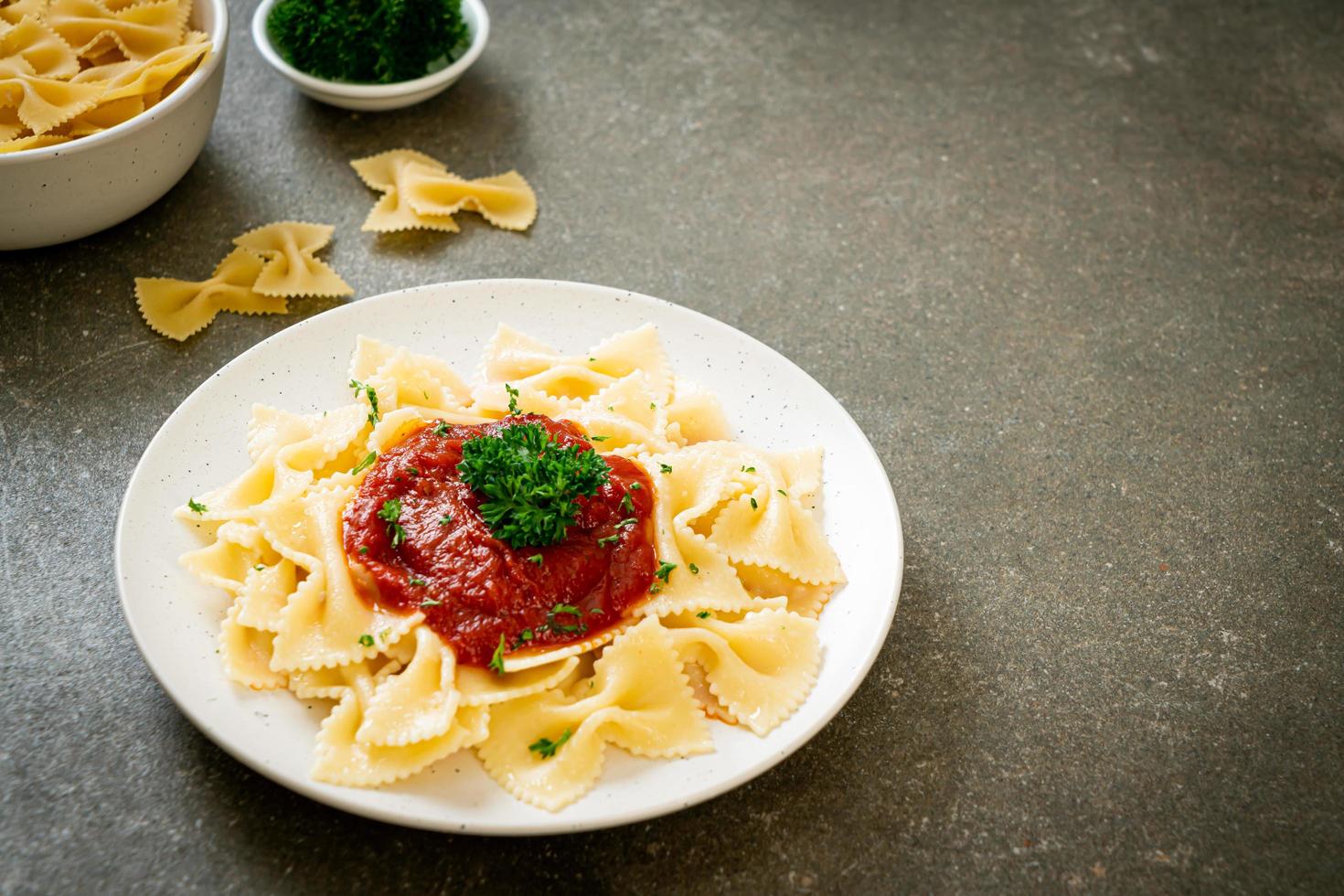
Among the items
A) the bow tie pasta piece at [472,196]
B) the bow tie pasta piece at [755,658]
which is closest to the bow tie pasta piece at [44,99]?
the bow tie pasta piece at [472,196]

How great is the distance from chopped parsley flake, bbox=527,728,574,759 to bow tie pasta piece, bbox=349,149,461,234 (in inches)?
110

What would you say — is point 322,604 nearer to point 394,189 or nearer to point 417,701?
point 417,701

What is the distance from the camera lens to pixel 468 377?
413 centimetres

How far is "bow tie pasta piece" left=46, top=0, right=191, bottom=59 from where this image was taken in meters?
4.64

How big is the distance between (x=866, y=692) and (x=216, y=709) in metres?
1.99

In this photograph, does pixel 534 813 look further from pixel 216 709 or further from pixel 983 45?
pixel 983 45

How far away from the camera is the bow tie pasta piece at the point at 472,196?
520 cm

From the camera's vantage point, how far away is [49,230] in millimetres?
4500

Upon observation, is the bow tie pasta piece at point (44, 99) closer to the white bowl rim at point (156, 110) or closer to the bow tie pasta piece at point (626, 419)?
the white bowl rim at point (156, 110)

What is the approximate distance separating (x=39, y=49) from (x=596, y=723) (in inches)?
139

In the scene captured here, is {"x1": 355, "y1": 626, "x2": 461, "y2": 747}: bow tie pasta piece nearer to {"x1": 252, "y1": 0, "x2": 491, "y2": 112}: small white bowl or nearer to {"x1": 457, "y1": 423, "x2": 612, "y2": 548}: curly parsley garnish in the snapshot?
{"x1": 457, "y1": 423, "x2": 612, "y2": 548}: curly parsley garnish

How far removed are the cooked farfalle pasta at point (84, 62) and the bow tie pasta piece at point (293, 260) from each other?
67 cm

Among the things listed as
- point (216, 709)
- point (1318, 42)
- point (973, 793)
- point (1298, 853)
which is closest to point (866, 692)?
point (973, 793)

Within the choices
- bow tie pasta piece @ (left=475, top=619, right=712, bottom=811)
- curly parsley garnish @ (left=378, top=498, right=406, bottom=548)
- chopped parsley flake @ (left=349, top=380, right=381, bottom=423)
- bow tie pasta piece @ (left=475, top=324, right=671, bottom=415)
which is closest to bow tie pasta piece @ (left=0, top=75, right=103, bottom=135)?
chopped parsley flake @ (left=349, top=380, right=381, bottom=423)
